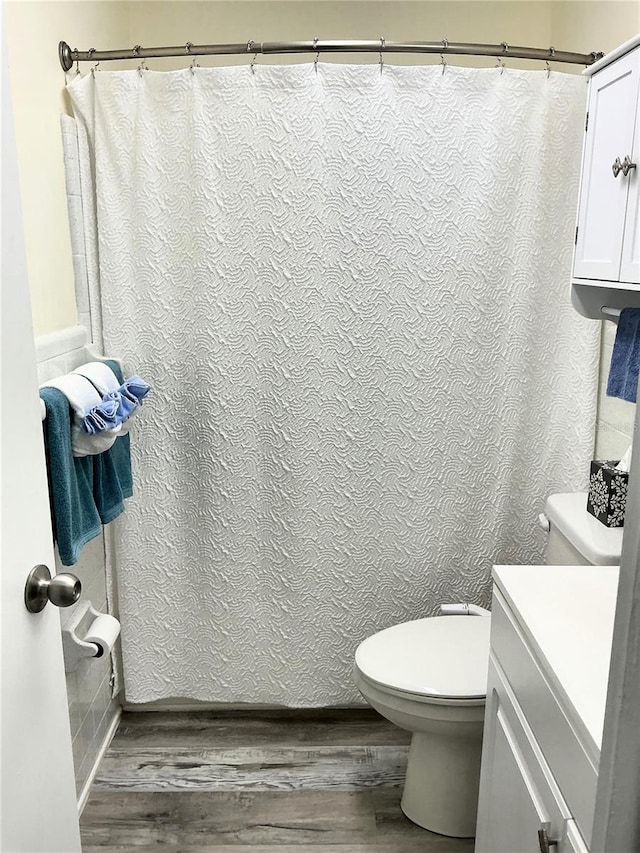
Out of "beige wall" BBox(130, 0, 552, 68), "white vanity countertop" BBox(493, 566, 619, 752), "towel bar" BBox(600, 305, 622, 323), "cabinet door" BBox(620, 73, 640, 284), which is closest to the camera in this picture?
"white vanity countertop" BBox(493, 566, 619, 752)

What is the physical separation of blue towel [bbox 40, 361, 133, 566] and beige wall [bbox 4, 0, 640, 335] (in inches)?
11.6

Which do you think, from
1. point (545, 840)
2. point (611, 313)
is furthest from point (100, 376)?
point (545, 840)

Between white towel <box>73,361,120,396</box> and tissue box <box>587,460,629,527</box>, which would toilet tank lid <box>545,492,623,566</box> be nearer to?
tissue box <box>587,460,629,527</box>

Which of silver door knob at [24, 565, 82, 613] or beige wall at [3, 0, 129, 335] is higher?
beige wall at [3, 0, 129, 335]

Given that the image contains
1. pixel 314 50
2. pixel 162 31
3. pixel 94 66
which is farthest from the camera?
pixel 162 31

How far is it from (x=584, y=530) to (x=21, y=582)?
1.22 m

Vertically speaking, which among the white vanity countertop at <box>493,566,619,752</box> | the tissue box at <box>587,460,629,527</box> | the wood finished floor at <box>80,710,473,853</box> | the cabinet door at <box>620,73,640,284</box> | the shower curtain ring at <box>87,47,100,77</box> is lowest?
the wood finished floor at <box>80,710,473,853</box>

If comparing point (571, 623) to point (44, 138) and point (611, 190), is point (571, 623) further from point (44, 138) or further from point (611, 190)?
point (44, 138)

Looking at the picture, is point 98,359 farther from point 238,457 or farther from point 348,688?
point 348,688

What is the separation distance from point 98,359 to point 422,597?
45.2 inches

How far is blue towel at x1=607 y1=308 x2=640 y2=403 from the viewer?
60.4 inches

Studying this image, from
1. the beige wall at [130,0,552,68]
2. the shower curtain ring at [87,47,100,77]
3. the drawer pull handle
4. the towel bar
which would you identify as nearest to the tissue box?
the towel bar

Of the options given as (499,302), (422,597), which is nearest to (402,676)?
(422,597)

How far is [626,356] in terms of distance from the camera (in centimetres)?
156
